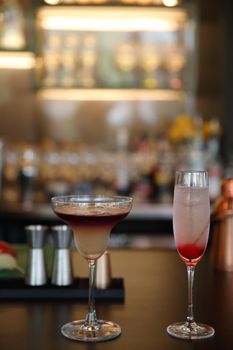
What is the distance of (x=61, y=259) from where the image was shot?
4.15 ft

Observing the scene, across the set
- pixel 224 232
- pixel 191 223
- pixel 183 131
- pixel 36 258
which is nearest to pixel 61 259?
pixel 36 258

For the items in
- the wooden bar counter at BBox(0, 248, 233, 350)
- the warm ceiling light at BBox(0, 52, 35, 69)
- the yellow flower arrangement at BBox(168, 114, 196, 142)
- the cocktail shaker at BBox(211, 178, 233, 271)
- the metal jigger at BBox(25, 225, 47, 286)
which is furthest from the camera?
the warm ceiling light at BBox(0, 52, 35, 69)

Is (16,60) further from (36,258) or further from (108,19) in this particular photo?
(36,258)

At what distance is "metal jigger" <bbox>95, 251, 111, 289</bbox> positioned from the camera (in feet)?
4.18

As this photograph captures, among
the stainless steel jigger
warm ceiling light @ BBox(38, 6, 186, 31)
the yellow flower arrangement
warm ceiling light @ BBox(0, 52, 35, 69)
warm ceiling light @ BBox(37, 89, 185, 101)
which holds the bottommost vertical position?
the yellow flower arrangement

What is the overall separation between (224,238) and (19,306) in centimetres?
56

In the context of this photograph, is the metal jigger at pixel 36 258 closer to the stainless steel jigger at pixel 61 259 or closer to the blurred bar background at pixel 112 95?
the stainless steel jigger at pixel 61 259

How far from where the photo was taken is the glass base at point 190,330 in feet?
3.40

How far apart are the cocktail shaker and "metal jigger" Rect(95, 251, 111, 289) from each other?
36cm

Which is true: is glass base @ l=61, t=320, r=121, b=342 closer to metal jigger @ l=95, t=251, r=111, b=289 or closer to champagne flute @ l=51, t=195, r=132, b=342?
champagne flute @ l=51, t=195, r=132, b=342

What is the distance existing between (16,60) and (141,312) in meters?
2.96

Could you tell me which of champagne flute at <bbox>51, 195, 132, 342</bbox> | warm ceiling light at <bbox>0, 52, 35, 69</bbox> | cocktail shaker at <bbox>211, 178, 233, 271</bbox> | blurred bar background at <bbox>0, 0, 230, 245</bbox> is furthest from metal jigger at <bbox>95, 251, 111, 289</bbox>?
warm ceiling light at <bbox>0, 52, 35, 69</bbox>

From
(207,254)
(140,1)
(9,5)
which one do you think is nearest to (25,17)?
(9,5)

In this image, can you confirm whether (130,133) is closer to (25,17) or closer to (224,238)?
(25,17)
